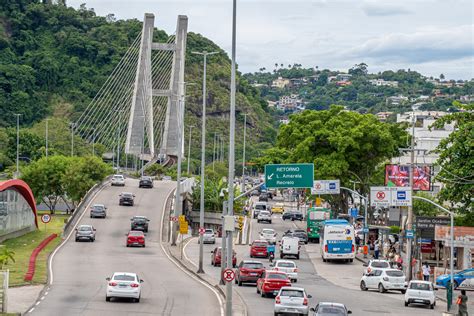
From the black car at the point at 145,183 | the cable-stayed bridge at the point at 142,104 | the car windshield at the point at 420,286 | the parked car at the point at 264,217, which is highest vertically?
the cable-stayed bridge at the point at 142,104

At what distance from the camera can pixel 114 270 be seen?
5578cm

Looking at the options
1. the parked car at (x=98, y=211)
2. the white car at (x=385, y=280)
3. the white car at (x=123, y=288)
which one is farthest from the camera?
the parked car at (x=98, y=211)

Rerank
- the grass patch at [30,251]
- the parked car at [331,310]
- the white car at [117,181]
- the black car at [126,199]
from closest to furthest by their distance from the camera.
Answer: the parked car at [331,310]
the grass patch at [30,251]
the black car at [126,199]
the white car at [117,181]

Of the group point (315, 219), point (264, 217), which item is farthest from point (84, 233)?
point (264, 217)

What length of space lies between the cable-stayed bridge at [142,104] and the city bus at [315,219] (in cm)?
3981

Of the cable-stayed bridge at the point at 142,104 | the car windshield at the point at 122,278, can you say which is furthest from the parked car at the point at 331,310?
the cable-stayed bridge at the point at 142,104

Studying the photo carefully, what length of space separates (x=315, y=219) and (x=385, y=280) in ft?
120

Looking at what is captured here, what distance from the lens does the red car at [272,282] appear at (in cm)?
4612

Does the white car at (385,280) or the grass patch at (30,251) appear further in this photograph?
the white car at (385,280)

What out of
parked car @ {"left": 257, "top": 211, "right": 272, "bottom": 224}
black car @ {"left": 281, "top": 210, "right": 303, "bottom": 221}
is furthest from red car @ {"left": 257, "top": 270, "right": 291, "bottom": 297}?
black car @ {"left": 281, "top": 210, "right": 303, "bottom": 221}

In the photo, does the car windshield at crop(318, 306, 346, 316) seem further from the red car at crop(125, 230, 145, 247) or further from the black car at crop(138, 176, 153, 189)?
the black car at crop(138, 176, 153, 189)

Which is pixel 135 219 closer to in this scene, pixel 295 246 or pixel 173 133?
pixel 295 246

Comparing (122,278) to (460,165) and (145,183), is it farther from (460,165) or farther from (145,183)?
(145,183)

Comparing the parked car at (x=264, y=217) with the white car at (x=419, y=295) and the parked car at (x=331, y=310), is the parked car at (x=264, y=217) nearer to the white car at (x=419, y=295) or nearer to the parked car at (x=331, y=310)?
the white car at (x=419, y=295)
